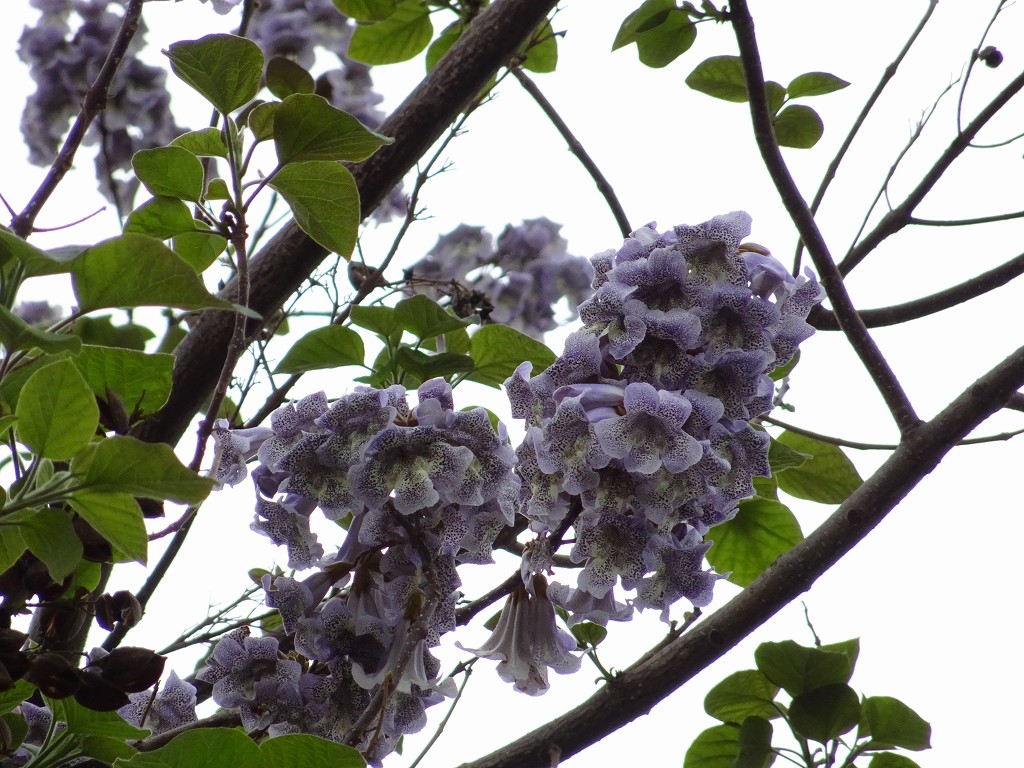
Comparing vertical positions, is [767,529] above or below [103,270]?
below

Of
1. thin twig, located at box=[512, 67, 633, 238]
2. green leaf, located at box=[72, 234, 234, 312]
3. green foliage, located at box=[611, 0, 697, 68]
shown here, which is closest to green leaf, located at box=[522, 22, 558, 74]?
thin twig, located at box=[512, 67, 633, 238]

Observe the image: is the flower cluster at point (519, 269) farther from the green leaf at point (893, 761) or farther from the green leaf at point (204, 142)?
→ the green leaf at point (893, 761)

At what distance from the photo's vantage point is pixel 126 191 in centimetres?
210

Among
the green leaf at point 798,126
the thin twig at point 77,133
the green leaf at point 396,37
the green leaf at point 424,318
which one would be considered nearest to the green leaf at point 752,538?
the green leaf at point 424,318

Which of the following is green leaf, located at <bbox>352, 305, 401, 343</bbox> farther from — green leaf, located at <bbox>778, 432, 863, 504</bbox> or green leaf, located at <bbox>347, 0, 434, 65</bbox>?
green leaf, located at <bbox>347, 0, 434, 65</bbox>

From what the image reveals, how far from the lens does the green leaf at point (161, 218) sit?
3.77 ft

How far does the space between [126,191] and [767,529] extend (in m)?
1.45

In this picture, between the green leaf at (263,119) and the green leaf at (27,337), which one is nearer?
the green leaf at (27,337)

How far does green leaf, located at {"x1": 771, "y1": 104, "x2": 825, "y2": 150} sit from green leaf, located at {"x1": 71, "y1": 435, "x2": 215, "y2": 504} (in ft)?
3.40

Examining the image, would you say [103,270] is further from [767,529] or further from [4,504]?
[767,529]

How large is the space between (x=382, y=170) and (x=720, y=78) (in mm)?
502

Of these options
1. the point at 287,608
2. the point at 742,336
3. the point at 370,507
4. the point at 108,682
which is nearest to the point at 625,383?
the point at 742,336

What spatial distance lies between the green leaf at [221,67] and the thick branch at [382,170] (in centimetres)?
39

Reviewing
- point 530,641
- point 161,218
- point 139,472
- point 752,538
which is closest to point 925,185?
point 752,538
